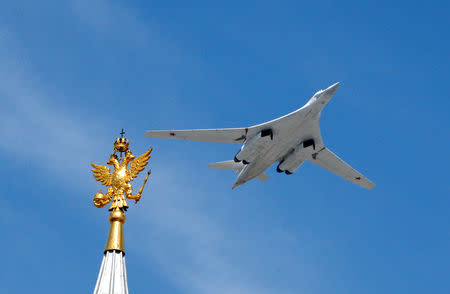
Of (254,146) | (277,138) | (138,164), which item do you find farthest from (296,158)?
(138,164)

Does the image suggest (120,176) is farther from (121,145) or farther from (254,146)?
(254,146)

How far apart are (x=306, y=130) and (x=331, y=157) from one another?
16.9 feet

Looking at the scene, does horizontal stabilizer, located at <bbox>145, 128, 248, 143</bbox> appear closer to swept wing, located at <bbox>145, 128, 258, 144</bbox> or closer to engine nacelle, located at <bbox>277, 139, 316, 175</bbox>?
swept wing, located at <bbox>145, 128, 258, 144</bbox>

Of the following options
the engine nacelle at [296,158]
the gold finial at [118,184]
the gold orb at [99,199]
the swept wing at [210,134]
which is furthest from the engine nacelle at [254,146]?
the gold orb at [99,199]

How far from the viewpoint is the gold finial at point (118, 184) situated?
45281mm

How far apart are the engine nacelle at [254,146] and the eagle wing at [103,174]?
15.8m

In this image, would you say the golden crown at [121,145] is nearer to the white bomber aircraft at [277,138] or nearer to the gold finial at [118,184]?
the gold finial at [118,184]

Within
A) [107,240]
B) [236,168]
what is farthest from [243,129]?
[107,240]

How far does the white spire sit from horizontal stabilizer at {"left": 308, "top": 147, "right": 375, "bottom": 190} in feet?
88.7

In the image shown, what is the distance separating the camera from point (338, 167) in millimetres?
68500

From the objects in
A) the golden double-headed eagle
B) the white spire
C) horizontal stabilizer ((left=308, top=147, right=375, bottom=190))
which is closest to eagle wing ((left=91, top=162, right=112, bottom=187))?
the golden double-headed eagle

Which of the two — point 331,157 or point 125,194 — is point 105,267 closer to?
point 125,194

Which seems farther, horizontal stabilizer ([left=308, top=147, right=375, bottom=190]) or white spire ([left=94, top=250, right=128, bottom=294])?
horizontal stabilizer ([left=308, top=147, right=375, bottom=190])

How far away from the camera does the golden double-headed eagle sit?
47.4 meters
